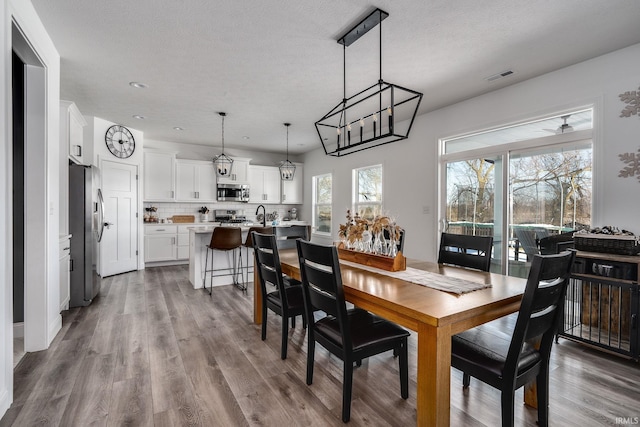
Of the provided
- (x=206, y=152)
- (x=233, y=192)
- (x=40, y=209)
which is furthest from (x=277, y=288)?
(x=206, y=152)

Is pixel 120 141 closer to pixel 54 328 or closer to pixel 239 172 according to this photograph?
pixel 239 172

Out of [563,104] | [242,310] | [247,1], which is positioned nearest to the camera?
[247,1]

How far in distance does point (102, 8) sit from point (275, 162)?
5.73m

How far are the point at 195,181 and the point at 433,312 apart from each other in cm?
631

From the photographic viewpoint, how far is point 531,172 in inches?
140

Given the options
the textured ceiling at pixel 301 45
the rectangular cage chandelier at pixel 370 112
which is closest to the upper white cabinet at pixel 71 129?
the textured ceiling at pixel 301 45

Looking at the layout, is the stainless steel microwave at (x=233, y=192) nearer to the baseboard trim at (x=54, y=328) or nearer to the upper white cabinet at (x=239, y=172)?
the upper white cabinet at (x=239, y=172)

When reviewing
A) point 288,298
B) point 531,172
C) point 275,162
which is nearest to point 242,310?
point 288,298

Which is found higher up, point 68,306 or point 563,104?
point 563,104

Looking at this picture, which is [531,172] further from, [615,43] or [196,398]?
[196,398]

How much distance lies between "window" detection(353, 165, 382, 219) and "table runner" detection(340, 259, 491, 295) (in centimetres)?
354

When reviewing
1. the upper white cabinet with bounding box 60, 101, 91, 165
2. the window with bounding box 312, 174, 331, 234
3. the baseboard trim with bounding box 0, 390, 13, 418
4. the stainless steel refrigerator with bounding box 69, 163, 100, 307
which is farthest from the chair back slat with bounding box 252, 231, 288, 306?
the window with bounding box 312, 174, 331, 234

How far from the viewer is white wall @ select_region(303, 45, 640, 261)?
2.78 m

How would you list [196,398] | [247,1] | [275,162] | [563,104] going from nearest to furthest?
1. [196,398]
2. [247,1]
3. [563,104]
4. [275,162]
